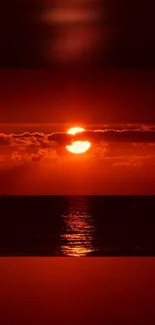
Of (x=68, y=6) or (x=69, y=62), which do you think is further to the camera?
(x=69, y=62)

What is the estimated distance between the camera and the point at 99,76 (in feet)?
10.5

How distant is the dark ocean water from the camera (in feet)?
10.7

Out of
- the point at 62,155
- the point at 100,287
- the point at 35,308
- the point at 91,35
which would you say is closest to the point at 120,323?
the point at 100,287

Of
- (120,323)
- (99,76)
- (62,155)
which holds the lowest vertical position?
(120,323)

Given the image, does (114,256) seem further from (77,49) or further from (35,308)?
(77,49)

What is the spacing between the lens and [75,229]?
3279mm

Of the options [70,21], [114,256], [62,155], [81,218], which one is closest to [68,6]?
[70,21]

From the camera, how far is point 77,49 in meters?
3.21

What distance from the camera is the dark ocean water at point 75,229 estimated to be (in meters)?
3.25

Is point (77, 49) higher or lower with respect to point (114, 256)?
higher

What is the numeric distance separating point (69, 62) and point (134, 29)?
368 mm

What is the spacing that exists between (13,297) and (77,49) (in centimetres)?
132

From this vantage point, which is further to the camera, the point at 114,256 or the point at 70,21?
the point at 114,256

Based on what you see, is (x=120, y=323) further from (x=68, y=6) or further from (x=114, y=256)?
(x=68, y=6)
